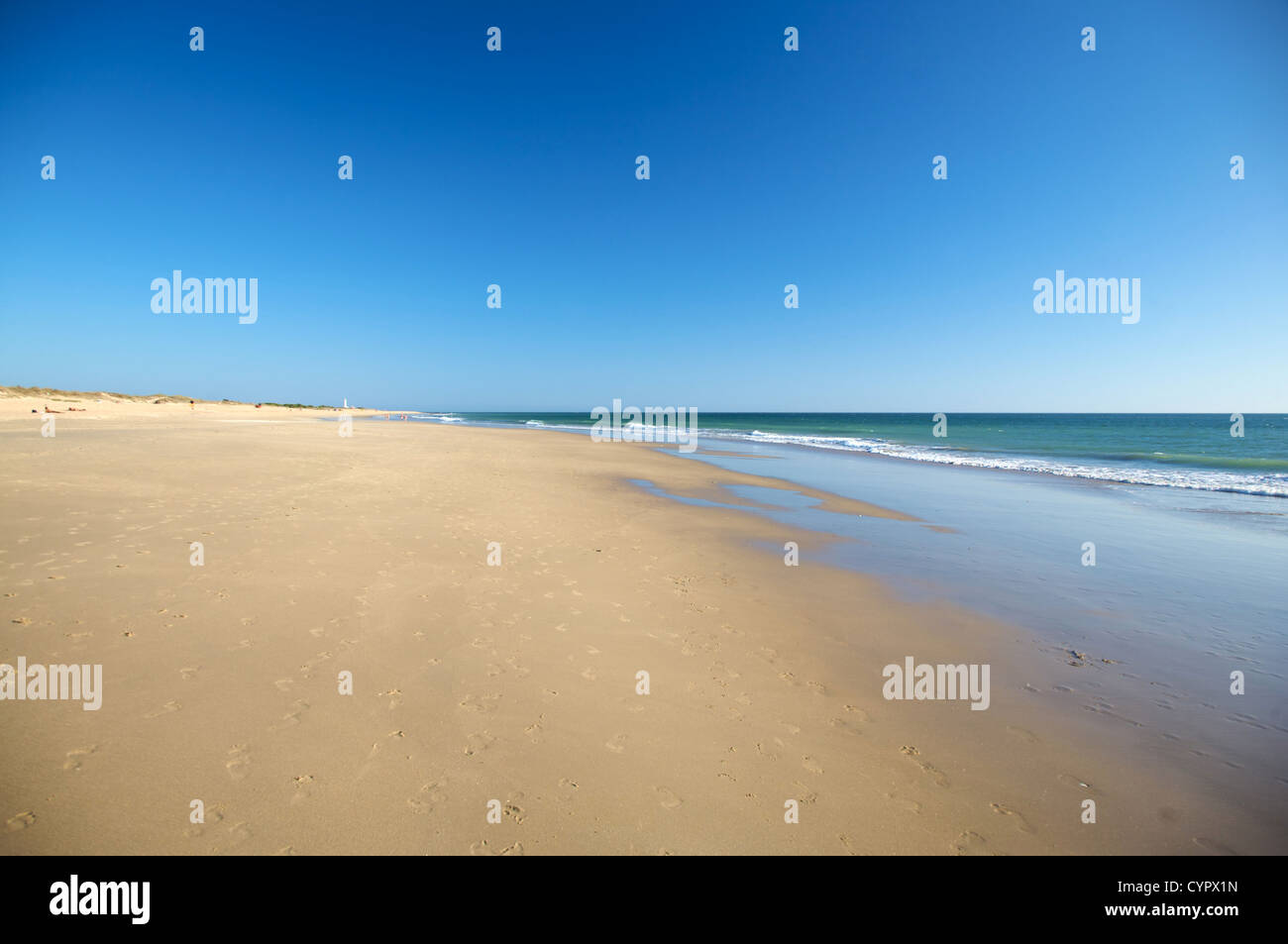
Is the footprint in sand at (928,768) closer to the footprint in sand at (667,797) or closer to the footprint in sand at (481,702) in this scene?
the footprint in sand at (667,797)

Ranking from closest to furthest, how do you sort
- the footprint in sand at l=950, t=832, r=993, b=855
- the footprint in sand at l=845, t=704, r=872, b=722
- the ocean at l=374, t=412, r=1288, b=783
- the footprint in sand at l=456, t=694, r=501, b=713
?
the footprint in sand at l=950, t=832, r=993, b=855, the footprint in sand at l=456, t=694, r=501, b=713, the footprint in sand at l=845, t=704, r=872, b=722, the ocean at l=374, t=412, r=1288, b=783

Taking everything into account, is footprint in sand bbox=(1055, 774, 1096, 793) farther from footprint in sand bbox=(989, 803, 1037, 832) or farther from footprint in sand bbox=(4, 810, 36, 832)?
footprint in sand bbox=(4, 810, 36, 832)

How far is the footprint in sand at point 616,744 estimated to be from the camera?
420cm

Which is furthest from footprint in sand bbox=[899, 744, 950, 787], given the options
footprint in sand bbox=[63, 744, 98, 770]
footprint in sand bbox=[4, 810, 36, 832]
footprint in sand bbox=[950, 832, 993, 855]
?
footprint in sand bbox=[63, 744, 98, 770]

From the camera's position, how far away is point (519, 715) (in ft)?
15.1

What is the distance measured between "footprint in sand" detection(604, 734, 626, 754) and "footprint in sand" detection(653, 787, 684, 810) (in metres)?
0.52

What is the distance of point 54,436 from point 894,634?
34.5 meters

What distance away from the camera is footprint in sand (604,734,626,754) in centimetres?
420

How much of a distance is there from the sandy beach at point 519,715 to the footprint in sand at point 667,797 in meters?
0.02

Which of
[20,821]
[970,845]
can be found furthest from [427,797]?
[970,845]

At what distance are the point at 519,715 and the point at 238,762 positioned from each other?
6.97 feet
